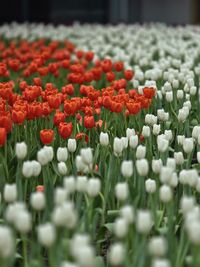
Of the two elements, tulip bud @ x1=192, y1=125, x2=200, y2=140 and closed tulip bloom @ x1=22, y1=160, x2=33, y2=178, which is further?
tulip bud @ x1=192, y1=125, x2=200, y2=140

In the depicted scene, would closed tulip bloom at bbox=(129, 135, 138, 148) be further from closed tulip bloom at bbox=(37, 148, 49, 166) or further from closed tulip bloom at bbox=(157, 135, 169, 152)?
closed tulip bloom at bbox=(37, 148, 49, 166)

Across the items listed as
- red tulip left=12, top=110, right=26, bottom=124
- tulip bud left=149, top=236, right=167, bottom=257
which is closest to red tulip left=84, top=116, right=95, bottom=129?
red tulip left=12, top=110, right=26, bottom=124

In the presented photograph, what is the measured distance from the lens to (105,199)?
3.51m

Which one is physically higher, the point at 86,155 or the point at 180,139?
the point at 86,155

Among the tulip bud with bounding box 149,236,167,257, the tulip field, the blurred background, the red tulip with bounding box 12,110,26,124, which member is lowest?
the blurred background

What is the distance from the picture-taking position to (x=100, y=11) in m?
18.2

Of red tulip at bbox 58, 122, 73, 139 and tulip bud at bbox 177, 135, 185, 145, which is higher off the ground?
red tulip at bbox 58, 122, 73, 139

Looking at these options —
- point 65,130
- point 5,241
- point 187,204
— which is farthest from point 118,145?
point 5,241

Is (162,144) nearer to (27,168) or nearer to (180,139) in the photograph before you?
(180,139)

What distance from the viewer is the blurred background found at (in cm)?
1761

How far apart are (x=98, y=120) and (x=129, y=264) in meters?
2.32

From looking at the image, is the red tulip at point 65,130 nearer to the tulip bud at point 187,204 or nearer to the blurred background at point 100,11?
the tulip bud at point 187,204

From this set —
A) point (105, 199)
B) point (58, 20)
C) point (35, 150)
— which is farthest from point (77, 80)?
point (58, 20)

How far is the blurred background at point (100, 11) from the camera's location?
1761 centimetres
